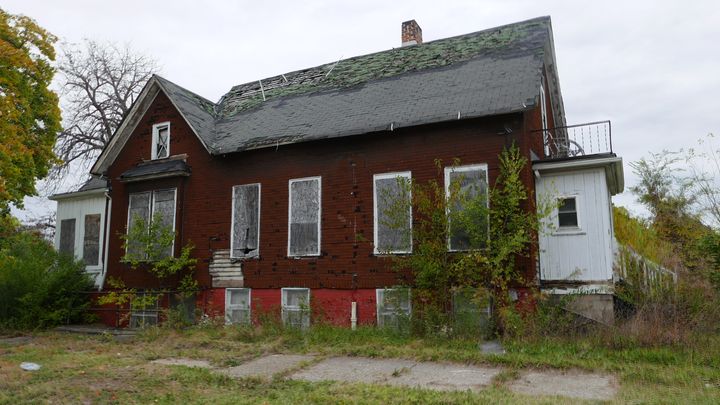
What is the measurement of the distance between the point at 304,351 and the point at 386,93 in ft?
23.3

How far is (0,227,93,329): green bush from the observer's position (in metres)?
15.4

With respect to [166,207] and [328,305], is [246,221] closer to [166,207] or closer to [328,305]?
[166,207]

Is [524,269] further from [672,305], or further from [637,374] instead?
[637,374]

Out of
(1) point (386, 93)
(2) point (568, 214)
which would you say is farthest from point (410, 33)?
(2) point (568, 214)

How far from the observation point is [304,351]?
34.7ft

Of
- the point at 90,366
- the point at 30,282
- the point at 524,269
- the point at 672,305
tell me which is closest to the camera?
the point at 90,366

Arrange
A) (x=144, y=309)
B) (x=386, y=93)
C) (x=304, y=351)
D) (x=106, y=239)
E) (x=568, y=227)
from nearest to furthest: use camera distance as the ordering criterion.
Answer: (x=304, y=351)
(x=568, y=227)
(x=386, y=93)
(x=144, y=309)
(x=106, y=239)

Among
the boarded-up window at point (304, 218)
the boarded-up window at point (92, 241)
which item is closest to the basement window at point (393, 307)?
the boarded-up window at point (304, 218)

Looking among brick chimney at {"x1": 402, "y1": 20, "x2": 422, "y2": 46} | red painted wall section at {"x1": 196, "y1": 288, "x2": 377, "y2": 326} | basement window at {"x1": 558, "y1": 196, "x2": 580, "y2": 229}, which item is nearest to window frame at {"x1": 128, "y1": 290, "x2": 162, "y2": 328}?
red painted wall section at {"x1": 196, "y1": 288, "x2": 377, "y2": 326}

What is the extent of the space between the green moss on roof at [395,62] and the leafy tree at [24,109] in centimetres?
569

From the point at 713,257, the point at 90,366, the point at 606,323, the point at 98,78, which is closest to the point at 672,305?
the point at 606,323

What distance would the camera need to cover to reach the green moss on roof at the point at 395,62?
1432cm

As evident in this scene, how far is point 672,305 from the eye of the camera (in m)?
10.2

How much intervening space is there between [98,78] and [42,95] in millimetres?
9284
